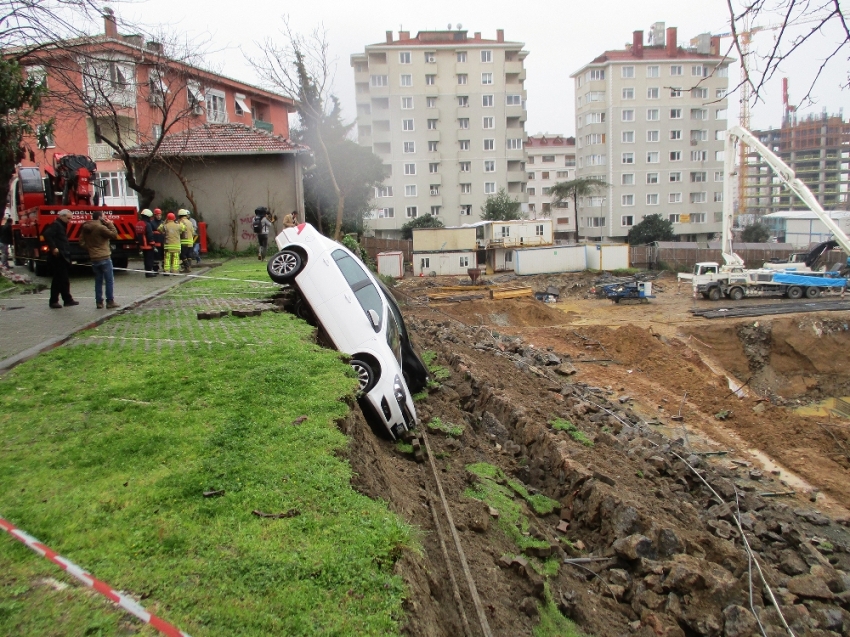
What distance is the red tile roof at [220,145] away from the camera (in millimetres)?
24953

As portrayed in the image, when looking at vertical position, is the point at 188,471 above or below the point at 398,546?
above

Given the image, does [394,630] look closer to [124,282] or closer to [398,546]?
[398,546]

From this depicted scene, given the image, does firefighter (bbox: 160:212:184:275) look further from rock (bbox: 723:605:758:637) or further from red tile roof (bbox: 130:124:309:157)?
rock (bbox: 723:605:758:637)

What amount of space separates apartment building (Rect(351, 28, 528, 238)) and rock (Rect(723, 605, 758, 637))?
56.3m

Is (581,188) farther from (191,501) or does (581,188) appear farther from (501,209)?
(191,501)

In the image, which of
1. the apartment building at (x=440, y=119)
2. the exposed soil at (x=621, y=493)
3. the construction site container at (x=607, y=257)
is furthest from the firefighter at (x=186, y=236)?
the apartment building at (x=440, y=119)

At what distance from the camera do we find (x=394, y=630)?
330 cm

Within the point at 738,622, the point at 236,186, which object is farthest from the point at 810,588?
the point at 236,186

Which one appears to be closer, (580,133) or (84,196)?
(84,196)

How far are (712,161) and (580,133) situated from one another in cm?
1272

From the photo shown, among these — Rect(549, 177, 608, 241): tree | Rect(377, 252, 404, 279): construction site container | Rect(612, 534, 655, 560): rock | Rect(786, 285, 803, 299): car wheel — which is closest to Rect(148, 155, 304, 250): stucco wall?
Rect(377, 252, 404, 279): construction site container

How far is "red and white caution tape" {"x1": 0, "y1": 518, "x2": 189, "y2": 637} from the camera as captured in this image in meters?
3.00

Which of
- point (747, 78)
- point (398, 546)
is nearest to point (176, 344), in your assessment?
point (398, 546)

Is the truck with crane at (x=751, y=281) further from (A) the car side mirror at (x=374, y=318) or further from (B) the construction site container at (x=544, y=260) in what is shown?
(A) the car side mirror at (x=374, y=318)
